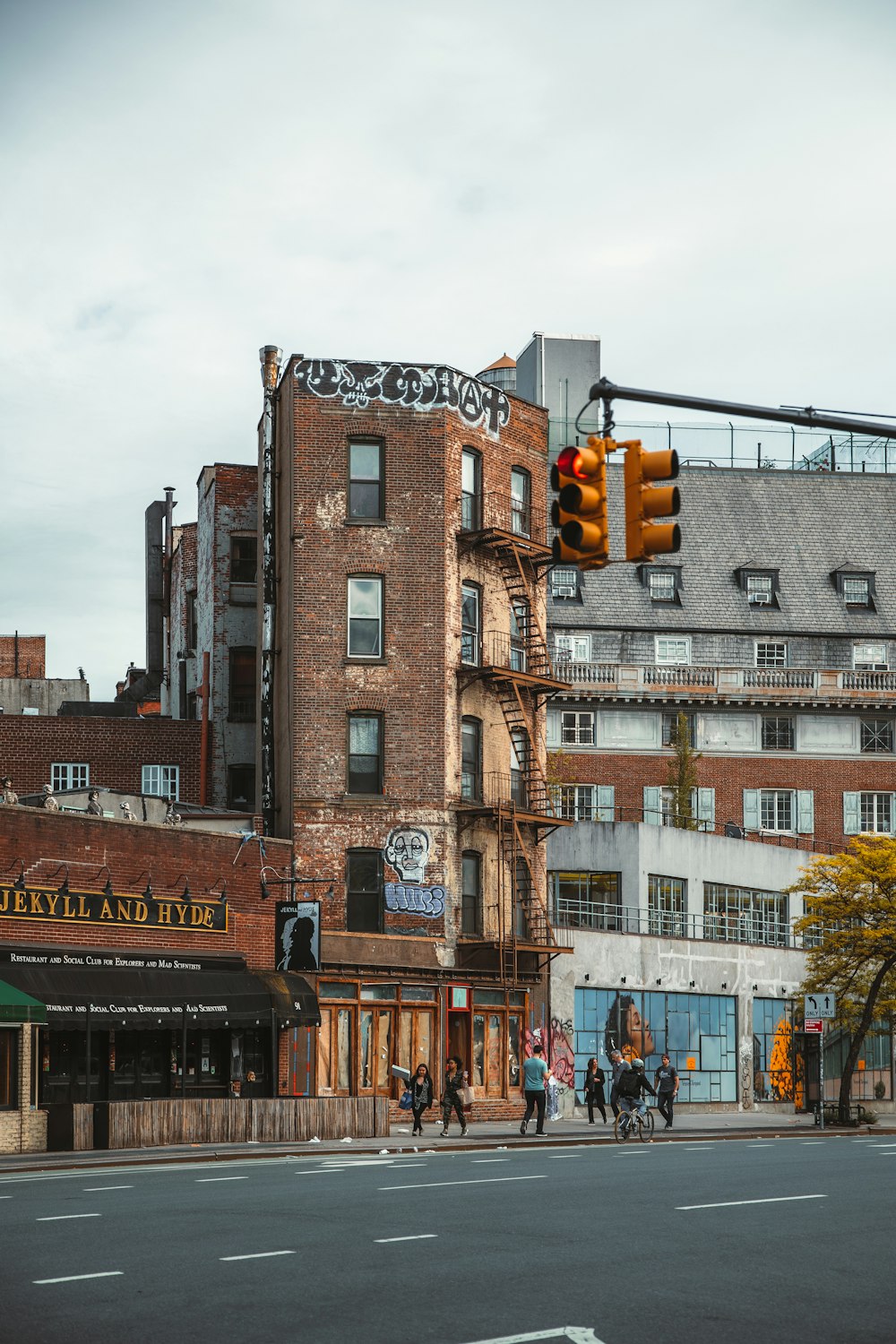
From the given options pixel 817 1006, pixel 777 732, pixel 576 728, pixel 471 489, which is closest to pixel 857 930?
pixel 817 1006

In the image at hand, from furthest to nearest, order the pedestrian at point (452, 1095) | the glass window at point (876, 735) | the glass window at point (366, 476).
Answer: the glass window at point (876, 735), the glass window at point (366, 476), the pedestrian at point (452, 1095)

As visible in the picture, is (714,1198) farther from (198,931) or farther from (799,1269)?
(198,931)

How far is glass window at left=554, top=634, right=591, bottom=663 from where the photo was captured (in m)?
68.4

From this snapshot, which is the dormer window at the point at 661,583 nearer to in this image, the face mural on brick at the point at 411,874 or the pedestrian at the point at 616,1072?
the pedestrian at the point at 616,1072

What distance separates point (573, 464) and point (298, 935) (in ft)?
80.4

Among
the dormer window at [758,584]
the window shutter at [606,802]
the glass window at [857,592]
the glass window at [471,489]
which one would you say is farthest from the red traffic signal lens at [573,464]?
the glass window at [857,592]

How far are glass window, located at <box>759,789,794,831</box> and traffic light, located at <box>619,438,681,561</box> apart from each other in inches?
2111

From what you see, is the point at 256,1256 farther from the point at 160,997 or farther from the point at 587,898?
the point at 587,898

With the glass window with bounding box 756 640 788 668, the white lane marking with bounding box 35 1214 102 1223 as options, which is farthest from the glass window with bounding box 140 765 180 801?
the white lane marking with bounding box 35 1214 102 1223

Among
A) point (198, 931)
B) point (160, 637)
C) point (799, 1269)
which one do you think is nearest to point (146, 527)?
point (160, 637)

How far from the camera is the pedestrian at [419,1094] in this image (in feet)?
109

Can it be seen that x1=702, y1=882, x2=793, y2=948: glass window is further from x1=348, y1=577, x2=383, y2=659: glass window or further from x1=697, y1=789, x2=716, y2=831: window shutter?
x1=348, y1=577, x2=383, y2=659: glass window

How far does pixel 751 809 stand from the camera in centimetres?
6556

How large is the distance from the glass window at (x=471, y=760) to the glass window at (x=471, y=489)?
4832mm
